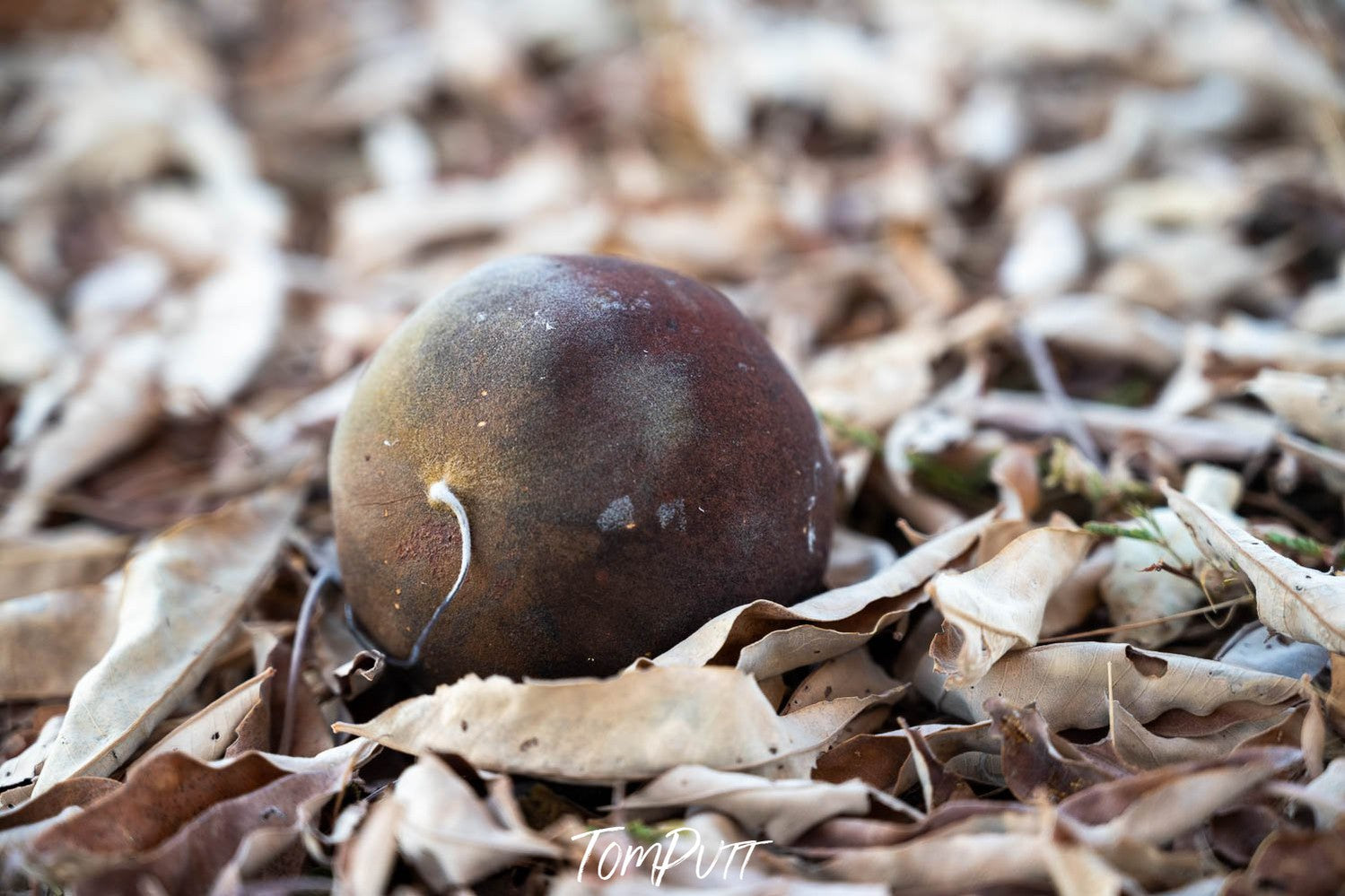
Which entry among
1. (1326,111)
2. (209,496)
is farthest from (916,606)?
(1326,111)

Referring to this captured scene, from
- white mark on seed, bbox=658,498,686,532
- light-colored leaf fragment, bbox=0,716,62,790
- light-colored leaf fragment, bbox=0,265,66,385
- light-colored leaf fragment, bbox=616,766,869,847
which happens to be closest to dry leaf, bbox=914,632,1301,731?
light-colored leaf fragment, bbox=616,766,869,847

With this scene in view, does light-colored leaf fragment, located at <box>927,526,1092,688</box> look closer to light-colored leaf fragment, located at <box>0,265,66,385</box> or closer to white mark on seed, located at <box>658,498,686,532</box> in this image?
white mark on seed, located at <box>658,498,686,532</box>

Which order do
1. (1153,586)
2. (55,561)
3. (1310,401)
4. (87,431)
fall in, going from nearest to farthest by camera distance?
(1153,586)
(1310,401)
(55,561)
(87,431)

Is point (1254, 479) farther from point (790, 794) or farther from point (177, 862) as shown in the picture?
point (177, 862)

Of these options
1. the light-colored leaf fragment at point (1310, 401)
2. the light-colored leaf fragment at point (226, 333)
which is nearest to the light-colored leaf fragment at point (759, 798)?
the light-colored leaf fragment at point (1310, 401)

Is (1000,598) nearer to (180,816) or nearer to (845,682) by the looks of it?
(845,682)

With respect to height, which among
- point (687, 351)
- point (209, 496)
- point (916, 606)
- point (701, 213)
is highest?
point (687, 351)

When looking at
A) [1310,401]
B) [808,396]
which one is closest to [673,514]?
[808,396]
